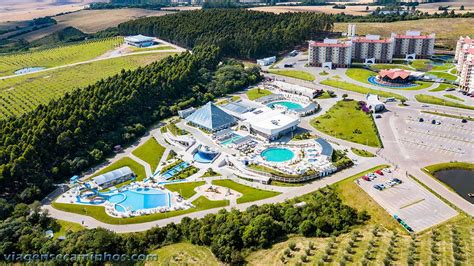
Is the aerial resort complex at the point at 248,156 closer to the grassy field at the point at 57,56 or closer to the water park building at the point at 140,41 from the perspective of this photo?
the grassy field at the point at 57,56

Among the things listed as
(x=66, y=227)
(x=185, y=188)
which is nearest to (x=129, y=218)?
(x=66, y=227)

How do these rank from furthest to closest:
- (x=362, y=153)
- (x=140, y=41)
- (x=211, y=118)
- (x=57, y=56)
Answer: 1. (x=140, y=41)
2. (x=57, y=56)
3. (x=211, y=118)
4. (x=362, y=153)

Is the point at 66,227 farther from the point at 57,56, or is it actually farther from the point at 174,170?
the point at 57,56

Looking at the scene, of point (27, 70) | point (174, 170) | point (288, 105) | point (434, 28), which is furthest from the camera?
point (434, 28)

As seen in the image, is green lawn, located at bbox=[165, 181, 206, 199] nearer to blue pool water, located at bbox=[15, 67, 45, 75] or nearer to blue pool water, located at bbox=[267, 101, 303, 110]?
blue pool water, located at bbox=[267, 101, 303, 110]

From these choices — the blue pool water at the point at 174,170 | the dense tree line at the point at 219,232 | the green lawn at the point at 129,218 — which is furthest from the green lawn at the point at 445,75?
the green lawn at the point at 129,218

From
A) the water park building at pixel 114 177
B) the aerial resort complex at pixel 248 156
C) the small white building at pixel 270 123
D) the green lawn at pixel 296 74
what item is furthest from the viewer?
the green lawn at pixel 296 74
